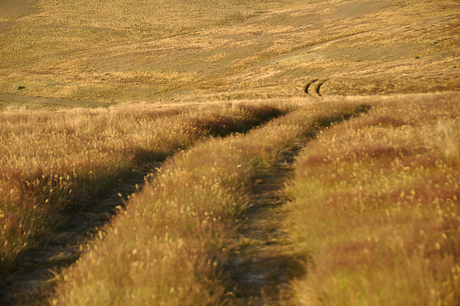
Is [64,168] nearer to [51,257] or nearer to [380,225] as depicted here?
[51,257]

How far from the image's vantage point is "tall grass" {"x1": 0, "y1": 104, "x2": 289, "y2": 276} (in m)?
3.40

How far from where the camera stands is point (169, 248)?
265 cm

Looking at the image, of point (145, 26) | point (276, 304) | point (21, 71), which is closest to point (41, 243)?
point (276, 304)

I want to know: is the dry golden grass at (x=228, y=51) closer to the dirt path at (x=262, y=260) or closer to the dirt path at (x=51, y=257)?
the dirt path at (x=262, y=260)

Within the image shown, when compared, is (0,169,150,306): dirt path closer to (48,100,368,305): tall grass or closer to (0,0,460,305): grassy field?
(0,0,460,305): grassy field

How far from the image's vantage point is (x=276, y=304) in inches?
93.7

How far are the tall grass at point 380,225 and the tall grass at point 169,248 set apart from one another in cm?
72

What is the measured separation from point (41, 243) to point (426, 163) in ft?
15.5

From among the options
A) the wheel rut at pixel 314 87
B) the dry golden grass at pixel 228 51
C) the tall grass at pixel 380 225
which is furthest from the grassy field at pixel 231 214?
the dry golden grass at pixel 228 51

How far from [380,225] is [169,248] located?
6.05 ft

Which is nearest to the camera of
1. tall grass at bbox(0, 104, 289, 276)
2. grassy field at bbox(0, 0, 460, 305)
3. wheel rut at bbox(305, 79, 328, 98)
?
grassy field at bbox(0, 0, 460, 305)

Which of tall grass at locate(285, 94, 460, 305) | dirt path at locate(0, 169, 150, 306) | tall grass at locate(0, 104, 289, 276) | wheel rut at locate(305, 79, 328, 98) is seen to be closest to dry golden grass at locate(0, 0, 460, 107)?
wheel rut at locate(305, 79, 328, 98)

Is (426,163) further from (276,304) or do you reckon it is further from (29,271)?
(29,271)

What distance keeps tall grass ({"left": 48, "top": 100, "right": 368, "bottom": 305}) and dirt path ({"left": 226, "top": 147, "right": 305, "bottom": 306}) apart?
0.39 ft
